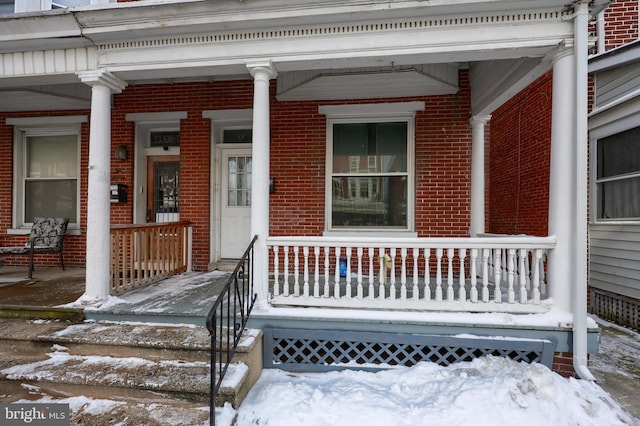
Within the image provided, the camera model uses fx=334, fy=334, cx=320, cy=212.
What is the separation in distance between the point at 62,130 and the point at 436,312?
6.92 metres

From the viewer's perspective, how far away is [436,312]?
11.0 feet

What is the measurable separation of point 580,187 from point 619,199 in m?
2.79

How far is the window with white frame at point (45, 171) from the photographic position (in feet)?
19.9

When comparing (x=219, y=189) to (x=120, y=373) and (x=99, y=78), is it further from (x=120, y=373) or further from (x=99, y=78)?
(x=120, y=373)

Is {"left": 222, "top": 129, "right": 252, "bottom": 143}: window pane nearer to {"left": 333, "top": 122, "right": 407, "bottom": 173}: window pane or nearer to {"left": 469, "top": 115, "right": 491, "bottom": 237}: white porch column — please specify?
{"left": 333, "top": 122, "right": 407, "bottom": 173}: window pane

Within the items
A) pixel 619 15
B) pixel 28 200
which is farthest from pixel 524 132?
pixel 28 200

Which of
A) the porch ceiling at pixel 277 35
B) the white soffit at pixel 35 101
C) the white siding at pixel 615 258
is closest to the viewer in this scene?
the porch ceiling at pixel 277 35

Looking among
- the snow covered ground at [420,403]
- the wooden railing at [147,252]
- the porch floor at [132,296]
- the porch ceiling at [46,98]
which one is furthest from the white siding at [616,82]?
the porch ceiling at [46,98]

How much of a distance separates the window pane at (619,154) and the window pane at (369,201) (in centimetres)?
304

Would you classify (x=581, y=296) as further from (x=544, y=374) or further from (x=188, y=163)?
(x=188, y=163)

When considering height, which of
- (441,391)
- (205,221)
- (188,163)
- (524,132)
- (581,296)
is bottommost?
(441,391)

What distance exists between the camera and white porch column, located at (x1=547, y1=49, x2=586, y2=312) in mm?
3090

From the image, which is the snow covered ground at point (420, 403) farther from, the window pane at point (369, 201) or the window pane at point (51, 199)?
the window pane at point (51, 199)

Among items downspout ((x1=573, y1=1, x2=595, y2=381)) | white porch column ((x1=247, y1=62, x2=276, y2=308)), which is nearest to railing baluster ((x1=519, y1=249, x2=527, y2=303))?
downspout ((x1=573, y1=1, x2=595, y2=381))
